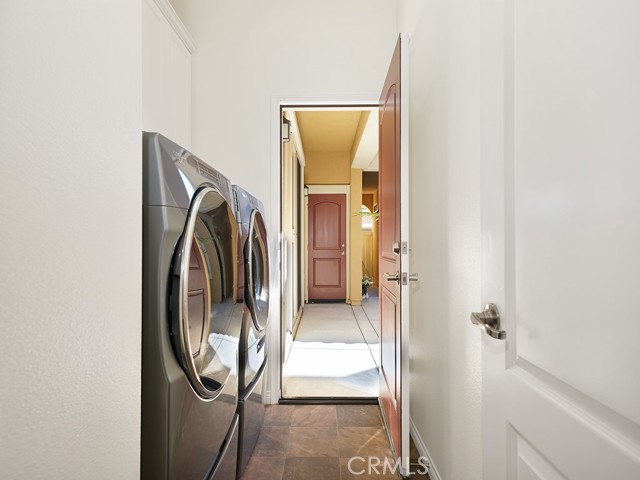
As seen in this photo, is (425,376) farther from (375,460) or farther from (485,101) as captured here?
(485,101)

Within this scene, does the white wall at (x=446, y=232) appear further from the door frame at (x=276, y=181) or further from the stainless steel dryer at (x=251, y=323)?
the stainless steel dryer at (x=251, y=323)

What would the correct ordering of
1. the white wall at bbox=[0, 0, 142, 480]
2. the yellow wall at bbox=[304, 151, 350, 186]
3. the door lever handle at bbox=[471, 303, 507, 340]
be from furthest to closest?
the yellow wall at bbox=[304, 151, 350, 186] → the door lever handle at bbox=[471, 303, 507, 340] → the white wall at bbox=[0, 0, 142, 480]

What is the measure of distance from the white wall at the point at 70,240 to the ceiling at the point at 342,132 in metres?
3.63

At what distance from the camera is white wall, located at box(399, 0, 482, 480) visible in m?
1.29

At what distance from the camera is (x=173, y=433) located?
0.91 meters

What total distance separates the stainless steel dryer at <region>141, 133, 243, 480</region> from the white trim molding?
141cm

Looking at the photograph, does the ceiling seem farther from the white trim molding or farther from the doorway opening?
the white trim molding

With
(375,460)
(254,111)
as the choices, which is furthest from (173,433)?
(254,111)

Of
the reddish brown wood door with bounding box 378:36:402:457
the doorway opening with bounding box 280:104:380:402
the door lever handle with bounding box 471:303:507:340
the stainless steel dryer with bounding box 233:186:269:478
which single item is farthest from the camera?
the doorway opening with bounding box 280:104:380:402

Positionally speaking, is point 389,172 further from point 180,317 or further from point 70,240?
point 70,240

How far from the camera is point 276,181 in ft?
8.39

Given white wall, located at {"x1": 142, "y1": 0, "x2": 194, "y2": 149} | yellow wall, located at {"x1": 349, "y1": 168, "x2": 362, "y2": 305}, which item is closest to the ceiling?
yellow wall, located at {"x1": 349, "y1": 168, "x2": 362, "y2": 305}

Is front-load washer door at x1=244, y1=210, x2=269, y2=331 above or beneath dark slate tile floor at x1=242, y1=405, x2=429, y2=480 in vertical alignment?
above

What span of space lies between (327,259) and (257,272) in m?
5.19
